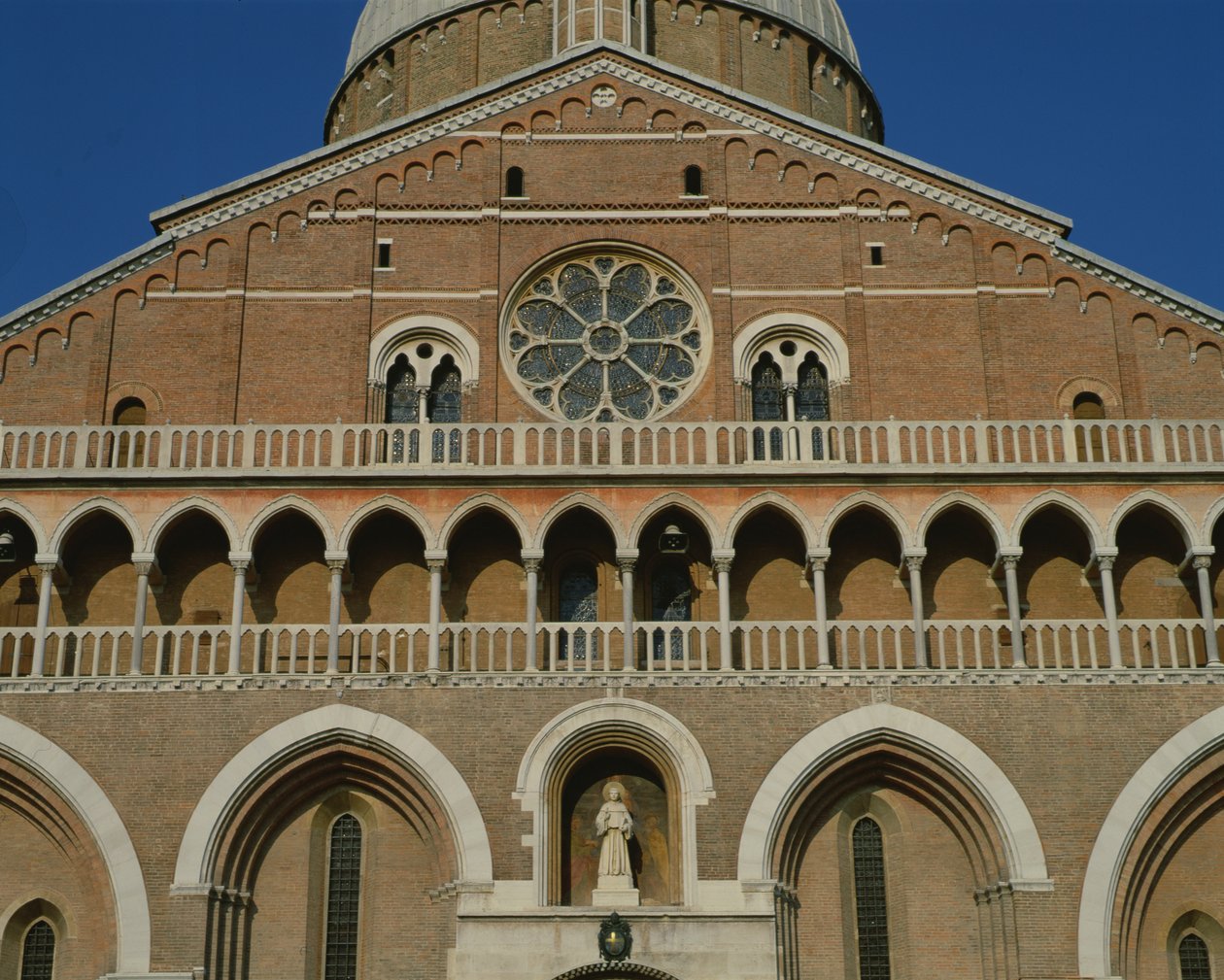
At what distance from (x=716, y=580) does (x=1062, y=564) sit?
190 inches

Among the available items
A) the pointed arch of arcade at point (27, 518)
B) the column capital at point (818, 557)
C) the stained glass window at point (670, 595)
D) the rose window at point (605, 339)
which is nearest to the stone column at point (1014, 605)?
the column capital at point (818, 557)

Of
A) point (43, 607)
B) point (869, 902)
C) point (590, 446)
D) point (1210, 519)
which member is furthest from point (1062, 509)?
point (43, 607)

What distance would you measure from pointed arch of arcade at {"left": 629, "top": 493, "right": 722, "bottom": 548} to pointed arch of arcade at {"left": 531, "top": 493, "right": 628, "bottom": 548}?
21cm

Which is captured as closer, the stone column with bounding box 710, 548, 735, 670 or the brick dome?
the stone column with bounding box 710, 548, 735, 670

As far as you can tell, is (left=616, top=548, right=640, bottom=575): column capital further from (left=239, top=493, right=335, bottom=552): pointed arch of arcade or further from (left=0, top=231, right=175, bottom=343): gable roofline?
(left=0, top=231, right=175, bottom=343): gable roofline

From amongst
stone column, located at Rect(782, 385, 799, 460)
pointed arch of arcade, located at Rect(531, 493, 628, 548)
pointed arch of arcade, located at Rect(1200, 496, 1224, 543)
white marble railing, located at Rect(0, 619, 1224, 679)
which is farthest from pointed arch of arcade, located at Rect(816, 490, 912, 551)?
pointed arch of arcade, located at Rect(1200, 496, 1224, 543)

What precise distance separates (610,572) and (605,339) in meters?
3.82

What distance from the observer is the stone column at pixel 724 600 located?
2688 centimetres

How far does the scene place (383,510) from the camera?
27.6 metres

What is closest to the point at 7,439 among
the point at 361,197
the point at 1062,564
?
the point at 361,197

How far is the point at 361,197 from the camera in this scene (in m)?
30.6

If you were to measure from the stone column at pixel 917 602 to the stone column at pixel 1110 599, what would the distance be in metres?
2.33

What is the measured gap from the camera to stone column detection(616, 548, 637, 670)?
26922 millimetres

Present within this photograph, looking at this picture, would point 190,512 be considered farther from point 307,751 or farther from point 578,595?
point 578,595
